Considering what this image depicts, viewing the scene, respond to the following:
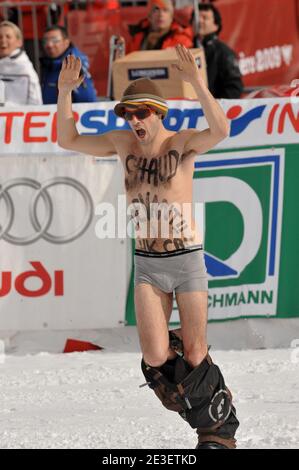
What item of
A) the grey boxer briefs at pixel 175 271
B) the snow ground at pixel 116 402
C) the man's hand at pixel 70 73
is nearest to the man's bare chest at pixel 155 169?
the grey boxer briefs at pixel 175 271

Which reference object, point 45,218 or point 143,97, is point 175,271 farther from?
point 45,218

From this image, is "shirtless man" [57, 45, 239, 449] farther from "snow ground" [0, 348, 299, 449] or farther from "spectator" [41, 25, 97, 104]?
"spectator" [41, 25, 97, 104]

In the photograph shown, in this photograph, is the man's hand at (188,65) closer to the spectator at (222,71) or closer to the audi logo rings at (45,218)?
the audi logo rings at (45,218)

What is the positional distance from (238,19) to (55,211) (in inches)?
198

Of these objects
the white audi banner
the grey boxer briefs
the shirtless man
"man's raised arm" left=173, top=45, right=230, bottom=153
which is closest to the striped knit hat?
the shirtless man

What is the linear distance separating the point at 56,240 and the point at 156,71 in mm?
1853

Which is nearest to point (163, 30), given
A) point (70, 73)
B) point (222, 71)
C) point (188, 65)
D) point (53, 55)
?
point (222, 71)

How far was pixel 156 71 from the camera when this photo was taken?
9844 millimetres

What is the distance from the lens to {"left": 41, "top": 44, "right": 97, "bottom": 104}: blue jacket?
10391 mm

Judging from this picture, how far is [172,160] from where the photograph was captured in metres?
6.35

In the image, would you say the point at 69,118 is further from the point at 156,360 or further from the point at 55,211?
the point at 55,211

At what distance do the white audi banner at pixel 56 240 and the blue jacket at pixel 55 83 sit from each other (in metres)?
1.55

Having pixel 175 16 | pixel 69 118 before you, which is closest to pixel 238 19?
pixel 175 16
